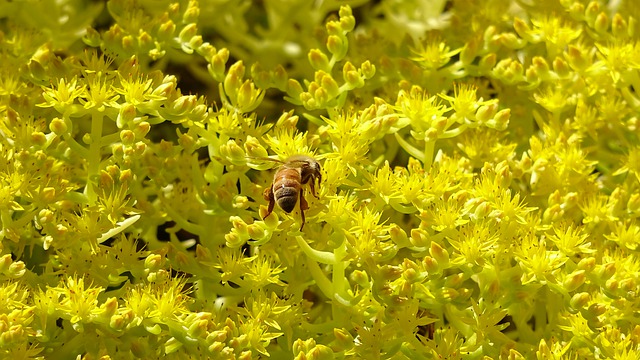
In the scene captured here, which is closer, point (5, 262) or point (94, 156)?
point (5, 262)

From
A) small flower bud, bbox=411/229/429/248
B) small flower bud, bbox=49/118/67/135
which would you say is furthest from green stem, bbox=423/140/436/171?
small flower bud, bbox=49/118/67/135

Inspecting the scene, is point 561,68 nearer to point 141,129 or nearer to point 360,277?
point 360,277

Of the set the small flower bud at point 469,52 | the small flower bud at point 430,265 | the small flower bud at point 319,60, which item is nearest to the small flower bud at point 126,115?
the small flower bud at point 319,60

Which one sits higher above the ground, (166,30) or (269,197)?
(166,30)

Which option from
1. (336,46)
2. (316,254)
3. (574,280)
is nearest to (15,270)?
(316,254)

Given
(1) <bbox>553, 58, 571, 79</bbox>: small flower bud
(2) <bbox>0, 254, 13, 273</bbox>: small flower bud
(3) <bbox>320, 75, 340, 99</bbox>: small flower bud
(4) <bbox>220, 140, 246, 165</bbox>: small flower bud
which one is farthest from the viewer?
(1) <bbox>553, 58, 571, 79</bbox>: small flower bud

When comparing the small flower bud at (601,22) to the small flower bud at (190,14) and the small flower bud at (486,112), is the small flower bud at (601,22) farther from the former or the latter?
the small flower bud at (190,14)

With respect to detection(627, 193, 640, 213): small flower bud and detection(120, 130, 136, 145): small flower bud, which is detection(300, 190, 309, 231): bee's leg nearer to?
detection(120, 130, 136, 145): small flower bud
